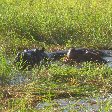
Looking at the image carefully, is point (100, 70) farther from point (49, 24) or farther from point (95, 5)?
point (95, 5)

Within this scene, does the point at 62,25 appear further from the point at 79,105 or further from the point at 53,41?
the point at 79,105

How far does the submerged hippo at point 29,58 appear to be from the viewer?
5970mm

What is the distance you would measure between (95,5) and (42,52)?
3.43 meters

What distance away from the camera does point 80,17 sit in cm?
808

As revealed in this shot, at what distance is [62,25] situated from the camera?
7.92 meters

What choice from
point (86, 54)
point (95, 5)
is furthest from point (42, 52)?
point (95, 5)

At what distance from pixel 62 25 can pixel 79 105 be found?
3596 millimetres

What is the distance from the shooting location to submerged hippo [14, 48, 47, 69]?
597 cm

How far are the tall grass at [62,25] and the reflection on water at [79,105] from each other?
280 cm

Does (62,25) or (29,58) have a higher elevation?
(62,25)

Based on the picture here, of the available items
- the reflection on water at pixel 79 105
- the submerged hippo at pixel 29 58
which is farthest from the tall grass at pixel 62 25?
the reflection on water at pixel 79 105

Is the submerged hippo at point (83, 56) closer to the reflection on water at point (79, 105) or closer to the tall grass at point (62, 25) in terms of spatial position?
the tall grass at point (62, 25)

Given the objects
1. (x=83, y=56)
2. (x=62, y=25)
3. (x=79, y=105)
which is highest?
(x=62, y=25)

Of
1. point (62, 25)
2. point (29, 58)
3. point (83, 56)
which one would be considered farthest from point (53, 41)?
point (29, 58)
